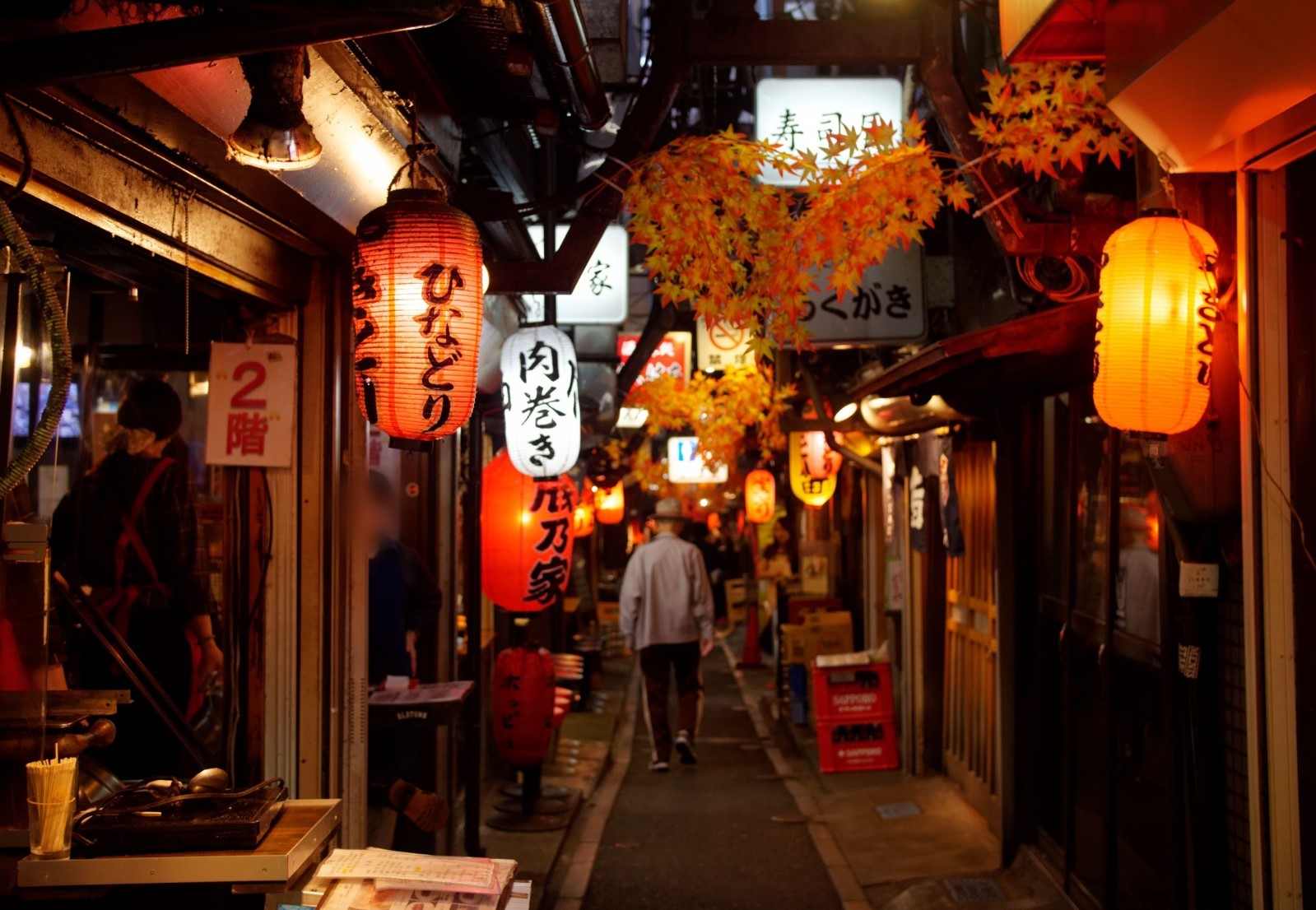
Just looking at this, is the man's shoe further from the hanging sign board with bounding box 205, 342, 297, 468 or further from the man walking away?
the hanging sign board with bounding box 205, 342, 297, 468

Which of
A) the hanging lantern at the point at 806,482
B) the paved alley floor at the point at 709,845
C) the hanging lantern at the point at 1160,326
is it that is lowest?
the paved alley floor at the point at 709,845

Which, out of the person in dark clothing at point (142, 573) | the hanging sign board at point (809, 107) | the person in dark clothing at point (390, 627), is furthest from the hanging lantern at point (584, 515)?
the person in dark clothing at point (142, 573)

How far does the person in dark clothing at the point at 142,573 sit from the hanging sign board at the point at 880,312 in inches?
258

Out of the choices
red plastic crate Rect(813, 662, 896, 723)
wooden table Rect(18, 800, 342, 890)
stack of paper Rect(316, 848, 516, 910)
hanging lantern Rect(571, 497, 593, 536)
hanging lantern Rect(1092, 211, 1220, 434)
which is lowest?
red plastic crate Rect(813, 662, 896, 723)

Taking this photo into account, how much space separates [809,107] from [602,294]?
427 cm

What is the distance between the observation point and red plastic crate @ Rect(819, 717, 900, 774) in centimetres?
1392

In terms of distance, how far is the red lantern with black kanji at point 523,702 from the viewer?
11.3 meters

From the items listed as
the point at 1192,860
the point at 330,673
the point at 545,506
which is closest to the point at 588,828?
the point at 545,506

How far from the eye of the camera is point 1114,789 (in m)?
7.43

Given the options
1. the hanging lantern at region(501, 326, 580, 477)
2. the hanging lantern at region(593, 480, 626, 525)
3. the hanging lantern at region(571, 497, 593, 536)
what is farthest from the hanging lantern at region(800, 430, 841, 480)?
the hanging lantern at region(501, 326, 580, 477)

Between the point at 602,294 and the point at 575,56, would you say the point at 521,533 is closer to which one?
the point at 602,294

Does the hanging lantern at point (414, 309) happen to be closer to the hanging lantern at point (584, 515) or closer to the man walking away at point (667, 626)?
the man walking away at point (667, 626)

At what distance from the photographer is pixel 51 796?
3.66m

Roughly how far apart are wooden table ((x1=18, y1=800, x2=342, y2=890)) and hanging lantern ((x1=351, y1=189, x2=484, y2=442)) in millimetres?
2092
